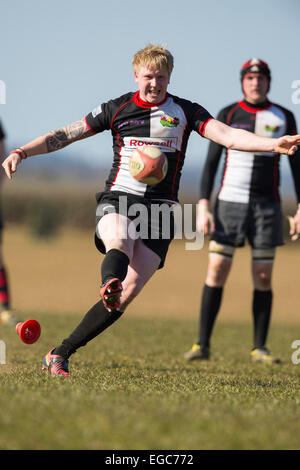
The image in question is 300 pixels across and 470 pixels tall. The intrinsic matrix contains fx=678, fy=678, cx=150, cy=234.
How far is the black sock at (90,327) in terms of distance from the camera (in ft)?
17.7

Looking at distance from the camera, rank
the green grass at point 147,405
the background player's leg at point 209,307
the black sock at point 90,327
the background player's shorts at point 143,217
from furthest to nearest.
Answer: the background player's leg at point 209,307, the background player's shorts at point 143,217, the black sock at point 90,327, the green grass at point 147,405

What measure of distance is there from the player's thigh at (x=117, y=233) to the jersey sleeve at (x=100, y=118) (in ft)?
2.61

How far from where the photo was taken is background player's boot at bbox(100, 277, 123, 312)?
4.82 m

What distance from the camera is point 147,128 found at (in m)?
5.60

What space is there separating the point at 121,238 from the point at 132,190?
49 cm

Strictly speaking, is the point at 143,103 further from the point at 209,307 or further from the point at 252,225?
Answer: the point at 209,307

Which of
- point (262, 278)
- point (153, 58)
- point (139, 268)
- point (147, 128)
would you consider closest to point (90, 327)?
point (139, 268)

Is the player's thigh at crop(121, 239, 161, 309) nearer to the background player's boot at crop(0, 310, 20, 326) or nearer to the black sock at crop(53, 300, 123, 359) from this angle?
the black sock at crop(53, 300, 123, 359)

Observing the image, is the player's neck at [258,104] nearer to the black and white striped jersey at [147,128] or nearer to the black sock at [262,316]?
the black sock at [262,316]

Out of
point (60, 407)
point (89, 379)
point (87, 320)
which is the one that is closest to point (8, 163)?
point (87, 320)

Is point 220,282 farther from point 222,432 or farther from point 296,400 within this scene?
point 222,432

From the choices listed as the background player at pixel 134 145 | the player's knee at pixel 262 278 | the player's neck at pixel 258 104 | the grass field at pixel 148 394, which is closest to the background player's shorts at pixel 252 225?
the player's knee at pixel 262 278

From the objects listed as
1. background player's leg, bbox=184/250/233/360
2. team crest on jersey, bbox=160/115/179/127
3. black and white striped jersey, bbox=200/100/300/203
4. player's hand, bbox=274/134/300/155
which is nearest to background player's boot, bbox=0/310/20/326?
background player's leg, bbox=184/250/233/360

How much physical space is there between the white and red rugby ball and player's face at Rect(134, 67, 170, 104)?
437 millimetres
